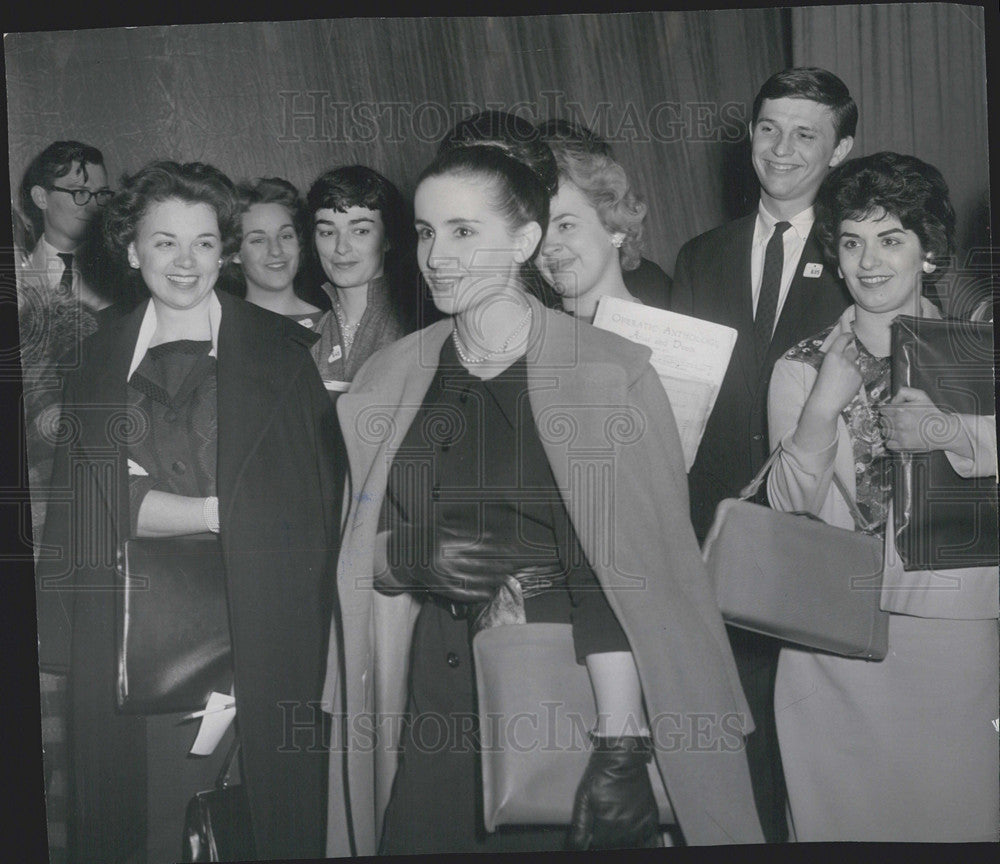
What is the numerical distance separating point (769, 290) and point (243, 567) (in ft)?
6.15

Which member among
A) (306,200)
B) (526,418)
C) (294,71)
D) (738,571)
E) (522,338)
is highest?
(294,71)

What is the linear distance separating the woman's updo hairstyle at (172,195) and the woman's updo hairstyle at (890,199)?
6.14 ft

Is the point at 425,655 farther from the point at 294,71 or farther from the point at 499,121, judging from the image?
the point at 294,71

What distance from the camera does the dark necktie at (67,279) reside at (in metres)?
3.59

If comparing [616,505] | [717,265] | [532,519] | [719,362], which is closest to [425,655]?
[532,519]

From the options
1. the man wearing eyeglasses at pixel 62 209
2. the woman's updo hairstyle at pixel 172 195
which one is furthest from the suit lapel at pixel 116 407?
the woman's updo hairstyle at pixel 172 195

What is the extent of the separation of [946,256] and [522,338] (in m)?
1.37

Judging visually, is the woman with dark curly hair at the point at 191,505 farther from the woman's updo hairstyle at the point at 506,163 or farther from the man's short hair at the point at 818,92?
the man's short hair at the point at 818,92

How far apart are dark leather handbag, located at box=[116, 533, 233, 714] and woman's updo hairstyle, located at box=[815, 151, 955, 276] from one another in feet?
7.21

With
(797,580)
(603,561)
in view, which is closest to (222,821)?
(603,561)

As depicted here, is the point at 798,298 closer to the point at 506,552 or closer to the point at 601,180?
the point at 601,180

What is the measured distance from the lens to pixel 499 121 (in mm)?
3500

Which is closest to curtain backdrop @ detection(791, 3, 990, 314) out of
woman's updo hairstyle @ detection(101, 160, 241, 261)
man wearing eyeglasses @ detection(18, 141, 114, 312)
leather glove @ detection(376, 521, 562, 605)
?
leather glove @ detection(376, 521, 562, 605)

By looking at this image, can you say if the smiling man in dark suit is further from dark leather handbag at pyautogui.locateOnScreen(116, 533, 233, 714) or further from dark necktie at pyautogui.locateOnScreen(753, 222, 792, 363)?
dark leather handbag at pyautogui.locateOnScreen(116, 533, 233, 714)
